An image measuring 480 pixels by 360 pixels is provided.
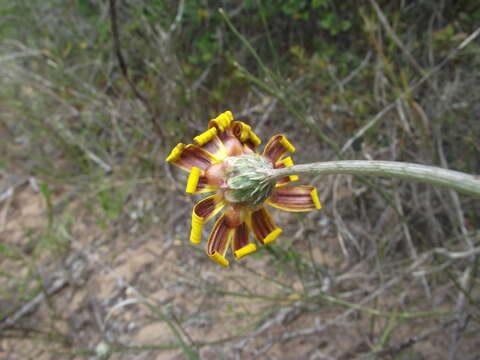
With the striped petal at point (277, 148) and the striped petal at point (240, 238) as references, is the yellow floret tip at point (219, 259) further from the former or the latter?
the striped petal at point (277, 148)

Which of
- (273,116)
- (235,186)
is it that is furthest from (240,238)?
(273,116)

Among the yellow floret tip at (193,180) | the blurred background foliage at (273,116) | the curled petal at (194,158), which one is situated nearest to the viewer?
the yellow floret tip at (193,180)

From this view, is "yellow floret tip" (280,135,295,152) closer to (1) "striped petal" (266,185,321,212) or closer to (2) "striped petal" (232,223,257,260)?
(1) "striped petal" (266,185,321,212)

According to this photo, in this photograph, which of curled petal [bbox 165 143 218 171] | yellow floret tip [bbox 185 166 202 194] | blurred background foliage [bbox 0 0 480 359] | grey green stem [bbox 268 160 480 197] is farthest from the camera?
blurred background foliage [bbox 0 0 480 359]

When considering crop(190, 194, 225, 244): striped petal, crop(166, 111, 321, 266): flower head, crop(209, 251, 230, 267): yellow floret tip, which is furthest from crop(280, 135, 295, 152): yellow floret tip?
crop(209, 251, 230, 267): yellow floret tip

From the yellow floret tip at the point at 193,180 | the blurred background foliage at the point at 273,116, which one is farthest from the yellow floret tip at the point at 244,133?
the blurred background foliage at the point at 273,116

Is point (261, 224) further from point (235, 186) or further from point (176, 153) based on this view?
point (176, 153)

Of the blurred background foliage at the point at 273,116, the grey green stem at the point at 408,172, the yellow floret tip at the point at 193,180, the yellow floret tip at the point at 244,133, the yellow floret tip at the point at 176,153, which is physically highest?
the yellow floret tip at the point at 176,153
